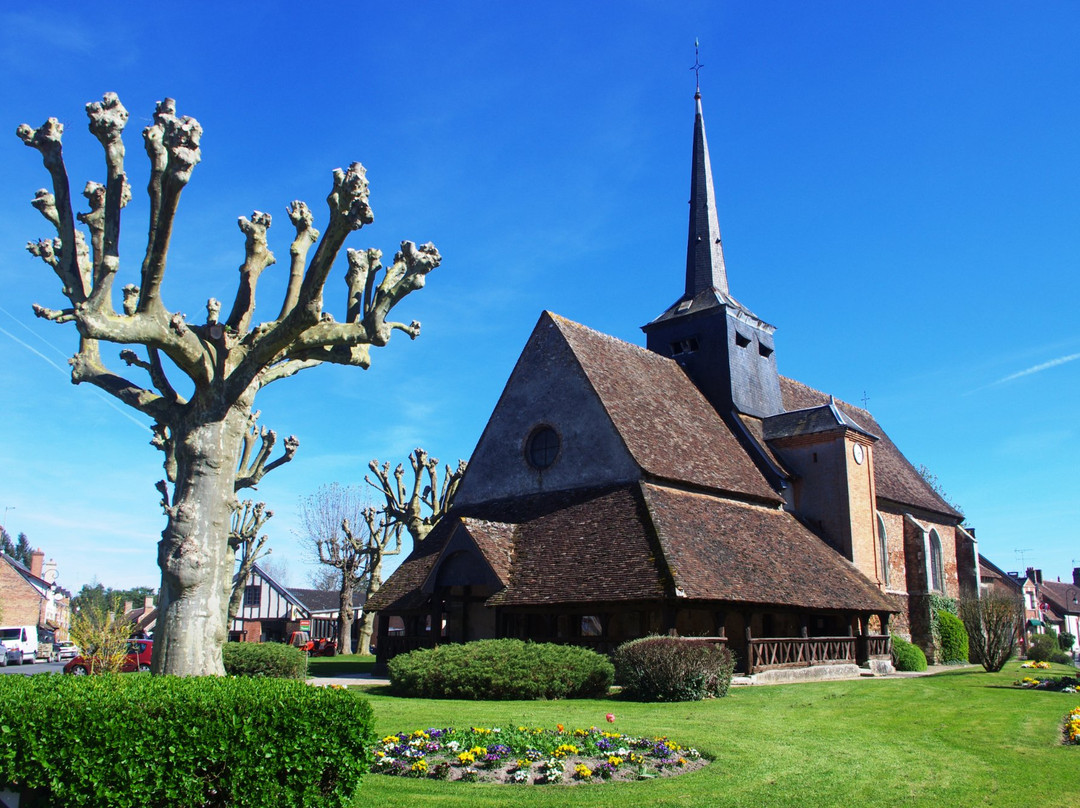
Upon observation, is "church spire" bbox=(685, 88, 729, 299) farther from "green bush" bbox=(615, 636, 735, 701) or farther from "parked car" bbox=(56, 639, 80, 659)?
"parked car" bbox=(56, 639, 80, 659)

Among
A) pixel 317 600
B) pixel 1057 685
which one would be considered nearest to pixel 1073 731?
pixel 1057 685

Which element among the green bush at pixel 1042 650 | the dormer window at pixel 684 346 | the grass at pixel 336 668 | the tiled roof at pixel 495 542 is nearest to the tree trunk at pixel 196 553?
the tiled roof at pixel 495 542

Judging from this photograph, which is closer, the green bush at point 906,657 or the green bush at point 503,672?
the green bush at point 503,672

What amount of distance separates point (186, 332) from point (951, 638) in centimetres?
2915

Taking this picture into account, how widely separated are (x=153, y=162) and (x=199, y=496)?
4.02 m

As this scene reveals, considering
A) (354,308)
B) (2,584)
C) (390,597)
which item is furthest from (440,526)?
(2,584)

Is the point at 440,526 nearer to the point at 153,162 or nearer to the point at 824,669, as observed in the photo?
the point at 824,669

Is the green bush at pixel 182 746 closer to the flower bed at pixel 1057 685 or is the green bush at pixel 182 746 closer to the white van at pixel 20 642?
the flower bed at pixel 1057 685

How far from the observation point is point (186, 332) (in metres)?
10.6

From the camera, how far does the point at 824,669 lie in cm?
2244

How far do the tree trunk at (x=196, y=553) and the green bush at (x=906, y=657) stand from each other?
22.4 meters

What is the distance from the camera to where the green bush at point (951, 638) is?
1209 inches

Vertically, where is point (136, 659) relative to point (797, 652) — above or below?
below

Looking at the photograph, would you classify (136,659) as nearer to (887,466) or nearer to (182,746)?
(182,746)
